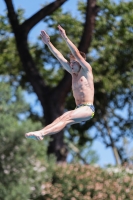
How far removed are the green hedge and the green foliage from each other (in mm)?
324

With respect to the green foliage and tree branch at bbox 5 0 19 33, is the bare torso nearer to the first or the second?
the green foliage

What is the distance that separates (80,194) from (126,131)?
8.22m

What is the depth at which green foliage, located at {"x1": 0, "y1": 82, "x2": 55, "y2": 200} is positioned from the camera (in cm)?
1462

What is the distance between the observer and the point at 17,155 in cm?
1477

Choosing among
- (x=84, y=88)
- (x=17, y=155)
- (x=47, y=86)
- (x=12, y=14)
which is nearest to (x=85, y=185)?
(x=17, y=155)

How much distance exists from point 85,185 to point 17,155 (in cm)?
174

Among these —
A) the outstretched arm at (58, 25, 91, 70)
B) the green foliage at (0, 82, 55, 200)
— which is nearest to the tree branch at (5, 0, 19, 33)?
the green foliage at (0, 82, 55, 200)

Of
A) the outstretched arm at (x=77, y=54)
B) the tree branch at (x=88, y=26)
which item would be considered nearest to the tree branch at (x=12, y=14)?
the tree branch at (x=88, y=26)

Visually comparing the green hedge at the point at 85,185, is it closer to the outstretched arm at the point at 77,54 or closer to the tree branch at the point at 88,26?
the tree branch at the point at 88,26

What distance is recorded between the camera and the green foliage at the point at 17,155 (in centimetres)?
1462

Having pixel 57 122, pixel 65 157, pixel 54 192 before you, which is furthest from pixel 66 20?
pixel 57 122

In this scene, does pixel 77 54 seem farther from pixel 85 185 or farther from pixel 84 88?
pixel 85 185

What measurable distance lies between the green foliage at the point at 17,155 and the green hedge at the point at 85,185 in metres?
0.32

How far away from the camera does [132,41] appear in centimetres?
2081
